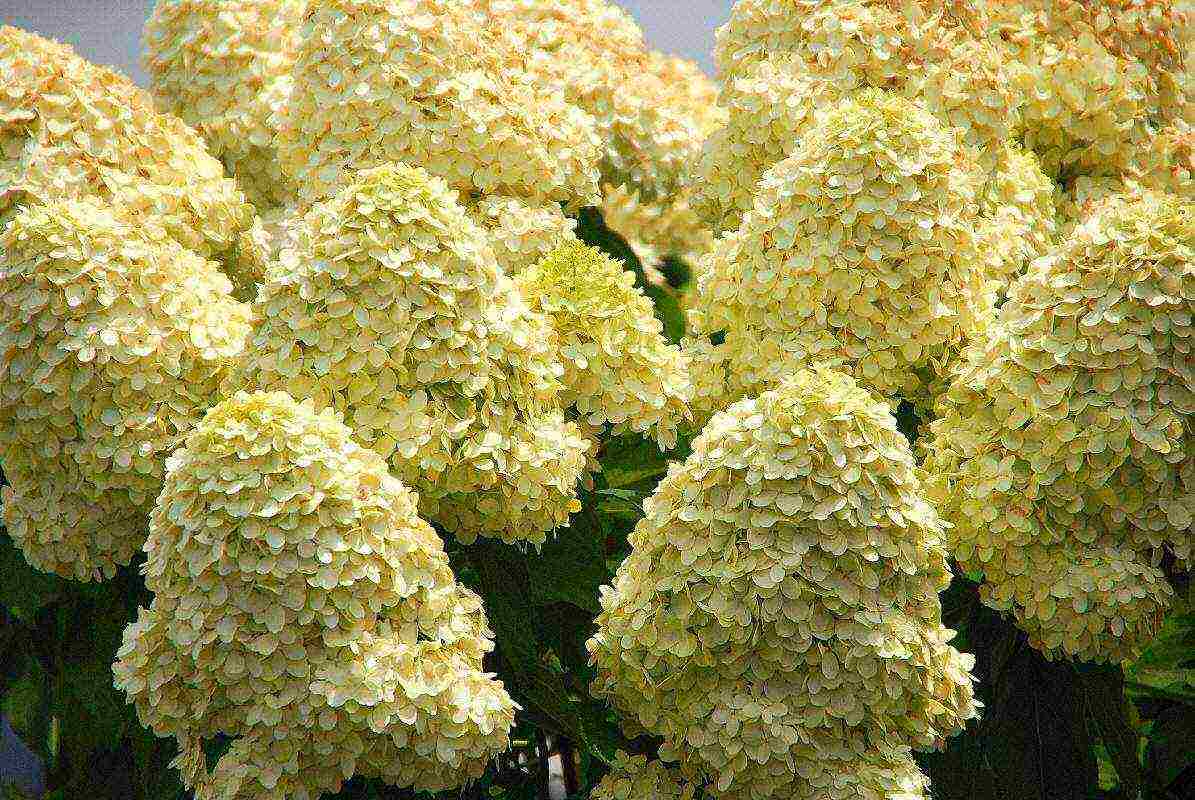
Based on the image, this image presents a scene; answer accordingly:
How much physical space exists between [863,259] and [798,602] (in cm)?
66

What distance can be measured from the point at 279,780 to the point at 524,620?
0.50 metres

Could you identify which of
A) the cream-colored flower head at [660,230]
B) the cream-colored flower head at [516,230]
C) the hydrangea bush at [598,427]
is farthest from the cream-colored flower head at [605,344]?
the cream-colored flower head at [660,230]

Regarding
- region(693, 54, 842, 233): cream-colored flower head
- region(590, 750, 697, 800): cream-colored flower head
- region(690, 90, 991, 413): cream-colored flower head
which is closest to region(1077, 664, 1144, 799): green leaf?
region(690, 90, 991, 413): cream-colored flower head

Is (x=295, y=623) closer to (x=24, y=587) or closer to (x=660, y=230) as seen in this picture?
(x=24, y=587)

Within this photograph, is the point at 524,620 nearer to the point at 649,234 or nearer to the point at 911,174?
the point at 911,174

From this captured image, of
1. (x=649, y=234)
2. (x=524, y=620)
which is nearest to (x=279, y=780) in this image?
(x=524, y=620)

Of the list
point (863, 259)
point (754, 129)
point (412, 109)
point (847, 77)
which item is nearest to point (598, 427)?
point (863, 259)

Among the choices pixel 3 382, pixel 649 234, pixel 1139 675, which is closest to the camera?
pixel 3 382

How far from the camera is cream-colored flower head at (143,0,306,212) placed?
2918 millimetres

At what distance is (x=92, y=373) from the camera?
6.97ft

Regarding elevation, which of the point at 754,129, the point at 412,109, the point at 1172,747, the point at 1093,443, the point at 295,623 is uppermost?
the point at 754,129

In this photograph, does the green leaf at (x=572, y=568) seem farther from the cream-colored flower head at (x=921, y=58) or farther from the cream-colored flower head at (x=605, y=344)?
the cream-colored flower head at (x=921, y=58)

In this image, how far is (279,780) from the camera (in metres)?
1.85

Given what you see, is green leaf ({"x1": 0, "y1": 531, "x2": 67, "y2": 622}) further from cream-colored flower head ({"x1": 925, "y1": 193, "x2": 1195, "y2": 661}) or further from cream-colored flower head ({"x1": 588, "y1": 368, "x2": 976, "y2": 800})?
cream-colored flower head ({"x1": 925, "y1": 193, "x2": 1195, "y2": 661})
